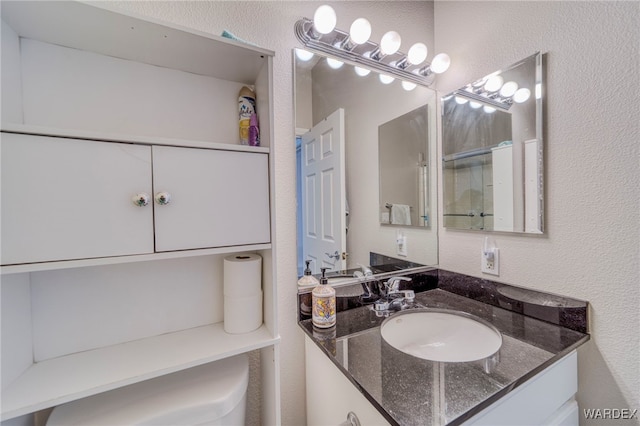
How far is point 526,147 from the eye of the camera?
0.97m

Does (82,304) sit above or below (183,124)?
below

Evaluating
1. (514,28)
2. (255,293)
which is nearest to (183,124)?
(255,293)

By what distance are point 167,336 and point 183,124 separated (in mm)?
666

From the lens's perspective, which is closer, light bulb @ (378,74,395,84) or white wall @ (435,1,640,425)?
white wall @ (435,1,640,425)

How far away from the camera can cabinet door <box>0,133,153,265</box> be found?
498 mm

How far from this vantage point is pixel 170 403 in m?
0.66

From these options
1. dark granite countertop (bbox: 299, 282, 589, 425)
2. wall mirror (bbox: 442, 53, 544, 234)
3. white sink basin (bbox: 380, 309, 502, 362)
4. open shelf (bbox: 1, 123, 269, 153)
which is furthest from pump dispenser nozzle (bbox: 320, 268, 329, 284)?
wall mirror (bbox: 442, 53, 544, 234)

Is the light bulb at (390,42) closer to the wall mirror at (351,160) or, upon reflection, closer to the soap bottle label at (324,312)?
the wall mirror at (351,160)

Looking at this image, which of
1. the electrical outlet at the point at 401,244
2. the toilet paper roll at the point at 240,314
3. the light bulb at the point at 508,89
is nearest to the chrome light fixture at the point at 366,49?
the light bulb at the point at 508,89

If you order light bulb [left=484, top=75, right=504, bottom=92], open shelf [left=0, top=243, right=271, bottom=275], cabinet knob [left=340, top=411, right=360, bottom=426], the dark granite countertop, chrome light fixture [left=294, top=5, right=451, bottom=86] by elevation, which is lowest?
cabinet knob [left=340, top=411, right=360, bottom=426]

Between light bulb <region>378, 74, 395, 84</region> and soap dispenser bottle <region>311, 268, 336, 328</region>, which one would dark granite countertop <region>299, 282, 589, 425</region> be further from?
light bulb <region>378, 74, 395, 84</region>

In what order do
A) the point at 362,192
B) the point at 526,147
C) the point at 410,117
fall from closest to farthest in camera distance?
the point at 526,147
the point at 362,192
the point at 410,117

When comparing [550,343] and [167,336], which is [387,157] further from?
[167,336]

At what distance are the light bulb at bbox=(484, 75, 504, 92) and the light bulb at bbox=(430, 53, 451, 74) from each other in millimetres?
226
